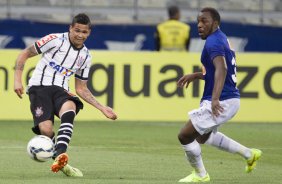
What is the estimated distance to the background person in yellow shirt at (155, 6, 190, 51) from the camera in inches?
861

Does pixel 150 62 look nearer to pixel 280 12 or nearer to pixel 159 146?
pixel 159 146

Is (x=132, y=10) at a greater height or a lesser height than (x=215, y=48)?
lesser

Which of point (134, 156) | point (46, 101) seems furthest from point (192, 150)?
point (134, 156)

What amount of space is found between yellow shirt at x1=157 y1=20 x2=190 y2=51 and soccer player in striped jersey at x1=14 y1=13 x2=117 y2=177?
34.9 ft

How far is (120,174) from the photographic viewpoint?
11102mm

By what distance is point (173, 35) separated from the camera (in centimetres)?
2198

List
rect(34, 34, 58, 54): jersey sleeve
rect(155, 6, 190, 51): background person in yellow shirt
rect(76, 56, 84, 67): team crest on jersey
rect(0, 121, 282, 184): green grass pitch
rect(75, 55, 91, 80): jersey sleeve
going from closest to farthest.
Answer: rect(0, 121, 282, 184): green grass pitch < rect(34, 34, 58, 54): jersey sleeve < rect(76, 56, 84, 67): team crest on jersey < rect(75, 55, 91, 80): jersey sleeve < rect(155, 6, 190, 51): background person in yellow shirt

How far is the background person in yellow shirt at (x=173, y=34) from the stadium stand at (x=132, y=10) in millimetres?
4872

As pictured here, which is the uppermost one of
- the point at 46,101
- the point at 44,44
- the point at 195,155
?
the point at 44,44

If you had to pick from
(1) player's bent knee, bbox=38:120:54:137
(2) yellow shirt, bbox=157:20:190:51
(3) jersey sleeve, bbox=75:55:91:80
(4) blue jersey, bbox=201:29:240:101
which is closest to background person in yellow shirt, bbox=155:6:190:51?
(2) yellow shirt, bbox=157:20:190:51

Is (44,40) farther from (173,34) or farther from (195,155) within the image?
(173,34)

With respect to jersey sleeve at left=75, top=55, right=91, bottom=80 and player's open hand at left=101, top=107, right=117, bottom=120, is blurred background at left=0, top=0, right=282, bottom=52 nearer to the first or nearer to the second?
jersey sleeve at left=75, top=55, right=91, bottom=80

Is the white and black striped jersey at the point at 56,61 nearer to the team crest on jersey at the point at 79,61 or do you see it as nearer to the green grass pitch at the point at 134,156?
the team crest on jersey at the point at 79,61

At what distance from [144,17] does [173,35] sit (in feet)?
17.2
